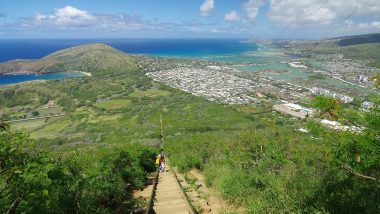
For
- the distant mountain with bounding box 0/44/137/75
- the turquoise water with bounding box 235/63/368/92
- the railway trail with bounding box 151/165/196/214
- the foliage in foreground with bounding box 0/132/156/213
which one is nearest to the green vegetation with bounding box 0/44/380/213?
the foliage in foreground with bounding box 0/132/156/213

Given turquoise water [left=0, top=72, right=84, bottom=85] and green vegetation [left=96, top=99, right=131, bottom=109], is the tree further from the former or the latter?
turquoise water [left=0, top=72, right=84, bottom=85]

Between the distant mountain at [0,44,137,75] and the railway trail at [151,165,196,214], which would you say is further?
the distant mountain at [0,44,137,75]

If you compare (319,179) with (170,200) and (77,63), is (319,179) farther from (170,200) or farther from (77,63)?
(77,63)

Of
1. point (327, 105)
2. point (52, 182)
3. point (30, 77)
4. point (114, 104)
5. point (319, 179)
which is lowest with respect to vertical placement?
point (114, 104)

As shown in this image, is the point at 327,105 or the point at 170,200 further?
the point at 170,200

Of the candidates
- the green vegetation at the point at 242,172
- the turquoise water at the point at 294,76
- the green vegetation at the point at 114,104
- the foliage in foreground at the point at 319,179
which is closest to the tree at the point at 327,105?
the green vegetation at the point at 242,172

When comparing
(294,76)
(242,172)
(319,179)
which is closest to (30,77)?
(294,76)

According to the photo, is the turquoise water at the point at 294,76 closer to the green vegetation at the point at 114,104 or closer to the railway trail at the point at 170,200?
the green vegetation at the point at 114,104
